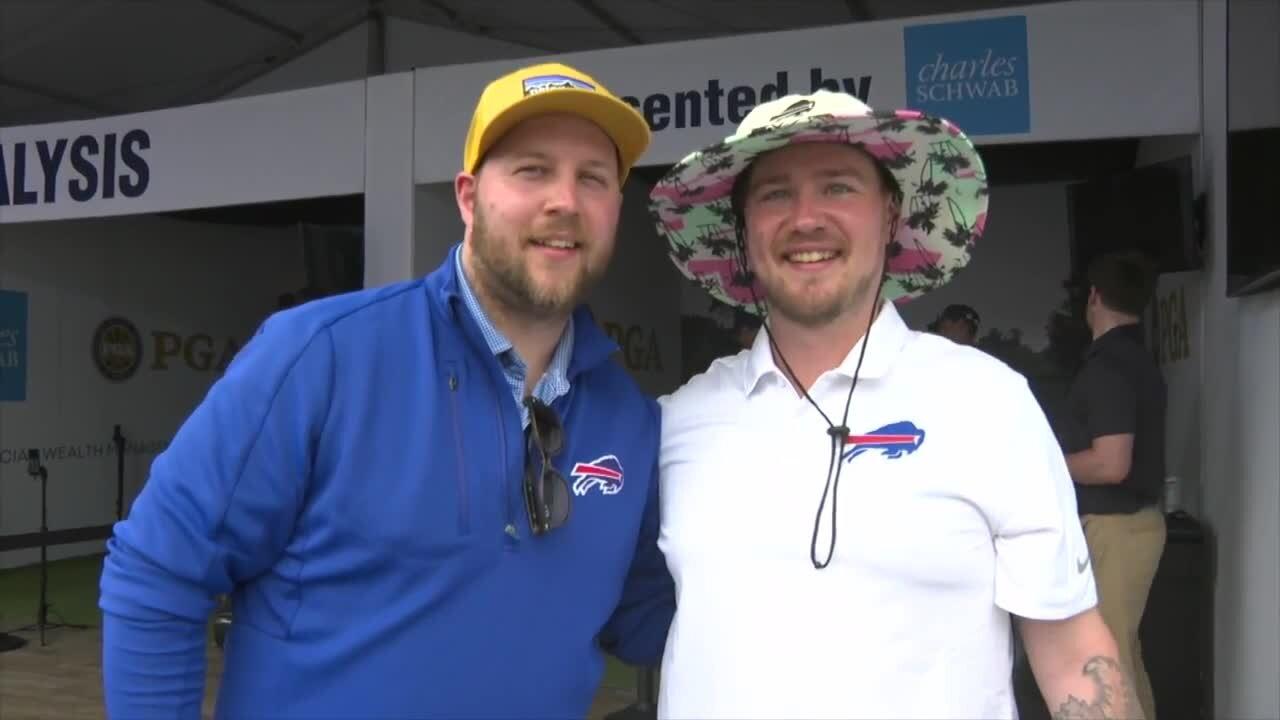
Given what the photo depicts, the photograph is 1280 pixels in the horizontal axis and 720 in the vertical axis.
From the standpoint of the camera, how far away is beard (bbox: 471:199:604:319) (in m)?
1.32

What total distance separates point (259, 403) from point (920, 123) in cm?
93

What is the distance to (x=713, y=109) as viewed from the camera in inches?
160

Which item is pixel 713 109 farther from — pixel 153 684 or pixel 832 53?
pixel 153 684

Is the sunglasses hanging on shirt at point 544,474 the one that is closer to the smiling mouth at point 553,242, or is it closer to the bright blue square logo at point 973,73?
the smiling mouth at point 553,242

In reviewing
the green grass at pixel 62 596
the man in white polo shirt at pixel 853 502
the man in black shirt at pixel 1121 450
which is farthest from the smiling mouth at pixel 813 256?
the green grass at pixel 62 596

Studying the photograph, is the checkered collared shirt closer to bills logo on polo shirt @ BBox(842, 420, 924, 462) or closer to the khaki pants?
bills logo on polo shirt @ BBox(842, 420, 924, 462)

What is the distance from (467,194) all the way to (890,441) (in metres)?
0.66

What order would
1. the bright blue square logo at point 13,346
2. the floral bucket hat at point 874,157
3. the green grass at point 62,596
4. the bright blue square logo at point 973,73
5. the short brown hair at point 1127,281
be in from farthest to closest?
the bright blue square logo at point 13,346, the green grass at point 62,596, the bright blue square logo at point 973,73, the short brown hair at point 1127,281, the floral bucket hat at point 874,157

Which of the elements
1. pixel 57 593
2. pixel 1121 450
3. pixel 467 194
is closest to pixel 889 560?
pixel 467 194

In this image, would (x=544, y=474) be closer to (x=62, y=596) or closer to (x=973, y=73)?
(x=973, y=73)

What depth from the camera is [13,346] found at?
27.4 ft

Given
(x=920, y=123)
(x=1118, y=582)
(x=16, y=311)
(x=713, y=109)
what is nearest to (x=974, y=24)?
(x=713, y=109)

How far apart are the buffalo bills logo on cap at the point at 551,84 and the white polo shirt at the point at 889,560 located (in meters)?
0.53

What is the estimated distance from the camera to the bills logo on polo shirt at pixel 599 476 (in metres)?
1.36
